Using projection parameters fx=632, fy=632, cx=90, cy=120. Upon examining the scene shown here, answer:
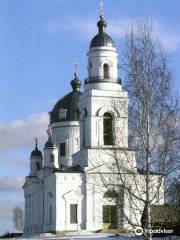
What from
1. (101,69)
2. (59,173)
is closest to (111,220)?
(59,173)

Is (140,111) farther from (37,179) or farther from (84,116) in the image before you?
(37,179)

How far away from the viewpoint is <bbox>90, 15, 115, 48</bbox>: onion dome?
1777 inches

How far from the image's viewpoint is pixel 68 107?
56.2 metres

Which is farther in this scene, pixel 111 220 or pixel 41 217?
pixel 41 217

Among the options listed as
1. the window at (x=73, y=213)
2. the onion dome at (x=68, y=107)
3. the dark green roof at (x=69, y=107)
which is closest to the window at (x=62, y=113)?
the onion dome at (x=68, y=107)

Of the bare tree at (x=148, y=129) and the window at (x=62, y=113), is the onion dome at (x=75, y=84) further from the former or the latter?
the bare tree at (x=148, y=129)

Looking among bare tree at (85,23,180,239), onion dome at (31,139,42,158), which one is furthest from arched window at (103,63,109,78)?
bare tree at (85,23,180,239)

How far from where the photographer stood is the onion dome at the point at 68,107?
55.8m

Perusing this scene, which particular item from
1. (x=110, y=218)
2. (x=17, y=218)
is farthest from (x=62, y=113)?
(x=17, y=218)

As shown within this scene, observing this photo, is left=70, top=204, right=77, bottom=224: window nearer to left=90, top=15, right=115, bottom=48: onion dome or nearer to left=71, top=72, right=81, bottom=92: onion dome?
left=90, top=15, right=115, bottom=48: onion dome

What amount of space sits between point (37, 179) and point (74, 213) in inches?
417

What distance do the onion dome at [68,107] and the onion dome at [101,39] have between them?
10992 mm

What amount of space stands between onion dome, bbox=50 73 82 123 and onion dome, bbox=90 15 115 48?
11.0m

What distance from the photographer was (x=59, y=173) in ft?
148
